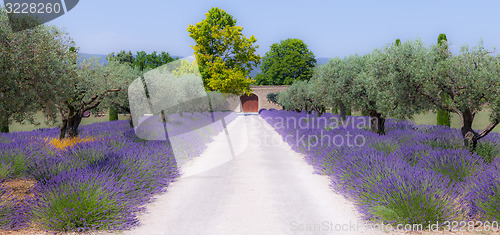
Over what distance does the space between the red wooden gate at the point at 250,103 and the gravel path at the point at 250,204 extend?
183 feet

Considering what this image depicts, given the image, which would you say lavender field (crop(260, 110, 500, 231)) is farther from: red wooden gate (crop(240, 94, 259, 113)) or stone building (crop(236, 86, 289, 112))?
red wooden gate (crop(240, 94, 259, 113))

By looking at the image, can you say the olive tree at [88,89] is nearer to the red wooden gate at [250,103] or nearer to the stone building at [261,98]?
the stone building at [261,98]

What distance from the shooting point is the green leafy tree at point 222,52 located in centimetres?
2564

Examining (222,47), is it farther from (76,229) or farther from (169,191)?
(76,229)

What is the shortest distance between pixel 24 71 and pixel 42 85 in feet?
1.75

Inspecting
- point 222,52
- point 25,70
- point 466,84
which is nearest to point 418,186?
point 466,84

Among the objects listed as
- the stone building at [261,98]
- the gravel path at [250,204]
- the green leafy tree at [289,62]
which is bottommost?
the gravel path at [250,204]

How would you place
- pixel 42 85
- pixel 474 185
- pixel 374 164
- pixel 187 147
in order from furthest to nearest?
pixel 187 147, pixel 374 164, pixel 42 85, pixel 474 185

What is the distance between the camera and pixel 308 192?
24.8 ft

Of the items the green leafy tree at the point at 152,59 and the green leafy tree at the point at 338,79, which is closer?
the green leafy tree at the point at 338,79

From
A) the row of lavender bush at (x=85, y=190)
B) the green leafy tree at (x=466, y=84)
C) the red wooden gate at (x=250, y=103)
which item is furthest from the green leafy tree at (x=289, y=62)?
the row of lavender bush at (x=85, y=190)

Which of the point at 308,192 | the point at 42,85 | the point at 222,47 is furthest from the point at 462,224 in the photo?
the point at 222,47

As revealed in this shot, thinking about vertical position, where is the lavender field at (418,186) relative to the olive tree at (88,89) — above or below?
below

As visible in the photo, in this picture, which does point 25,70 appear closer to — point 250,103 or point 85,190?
point 85,190
